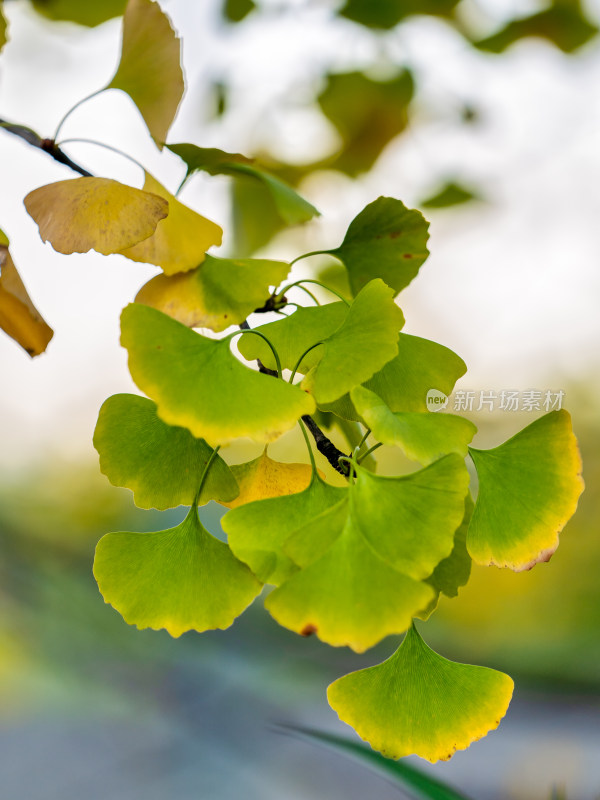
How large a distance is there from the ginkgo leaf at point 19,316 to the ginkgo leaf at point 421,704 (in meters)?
0.13

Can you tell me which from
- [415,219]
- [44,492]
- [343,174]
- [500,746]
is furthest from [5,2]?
[500,746]

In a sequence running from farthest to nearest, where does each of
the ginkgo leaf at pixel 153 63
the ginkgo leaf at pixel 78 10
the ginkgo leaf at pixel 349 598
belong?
the ginkgo leaf at pixel 78 10, the ginkgo leaf at pixel 153 63, the ginkgo leaf at pixel 349 598

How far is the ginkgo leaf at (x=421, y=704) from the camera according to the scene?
154 mm

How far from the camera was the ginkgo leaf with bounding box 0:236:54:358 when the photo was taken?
7.6 inches

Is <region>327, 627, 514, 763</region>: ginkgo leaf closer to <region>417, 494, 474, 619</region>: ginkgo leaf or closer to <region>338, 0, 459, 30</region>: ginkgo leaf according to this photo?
<region>417, 494, 474, 619</region>: ginkgo leaf

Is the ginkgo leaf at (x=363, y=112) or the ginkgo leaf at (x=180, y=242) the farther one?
the ginkgo leaf at (x=363, y=112)

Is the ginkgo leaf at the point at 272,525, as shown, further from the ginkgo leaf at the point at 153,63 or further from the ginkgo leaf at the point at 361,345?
the ginkgo leaf at the point at 153,63

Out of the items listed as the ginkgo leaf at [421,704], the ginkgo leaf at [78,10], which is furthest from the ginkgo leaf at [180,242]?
the ginkgo leaf at [78,10]

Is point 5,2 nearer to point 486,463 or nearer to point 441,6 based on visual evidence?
point 441,6

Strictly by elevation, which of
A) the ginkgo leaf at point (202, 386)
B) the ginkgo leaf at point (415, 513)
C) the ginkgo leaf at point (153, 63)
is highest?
the ginkgo leaf at point (153, 63)

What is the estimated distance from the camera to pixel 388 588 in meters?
0.12

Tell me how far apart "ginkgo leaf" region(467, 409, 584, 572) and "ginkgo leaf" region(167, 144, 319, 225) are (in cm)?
13

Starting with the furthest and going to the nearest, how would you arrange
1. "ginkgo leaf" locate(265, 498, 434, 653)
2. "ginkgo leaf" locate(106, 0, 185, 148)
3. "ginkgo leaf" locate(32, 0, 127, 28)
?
"ginkgo leaf" locate(32, 0, 127, 28) < "ginkgo leaf" locate(106, 0, 185, 148) < "ginkgo leaf" locate(265, 498, 434, 653)

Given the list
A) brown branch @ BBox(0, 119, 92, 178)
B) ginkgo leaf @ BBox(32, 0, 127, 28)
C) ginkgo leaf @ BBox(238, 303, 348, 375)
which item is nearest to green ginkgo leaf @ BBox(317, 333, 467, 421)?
ginkgo leaf @ BBox(238, 303, 348, 375)
